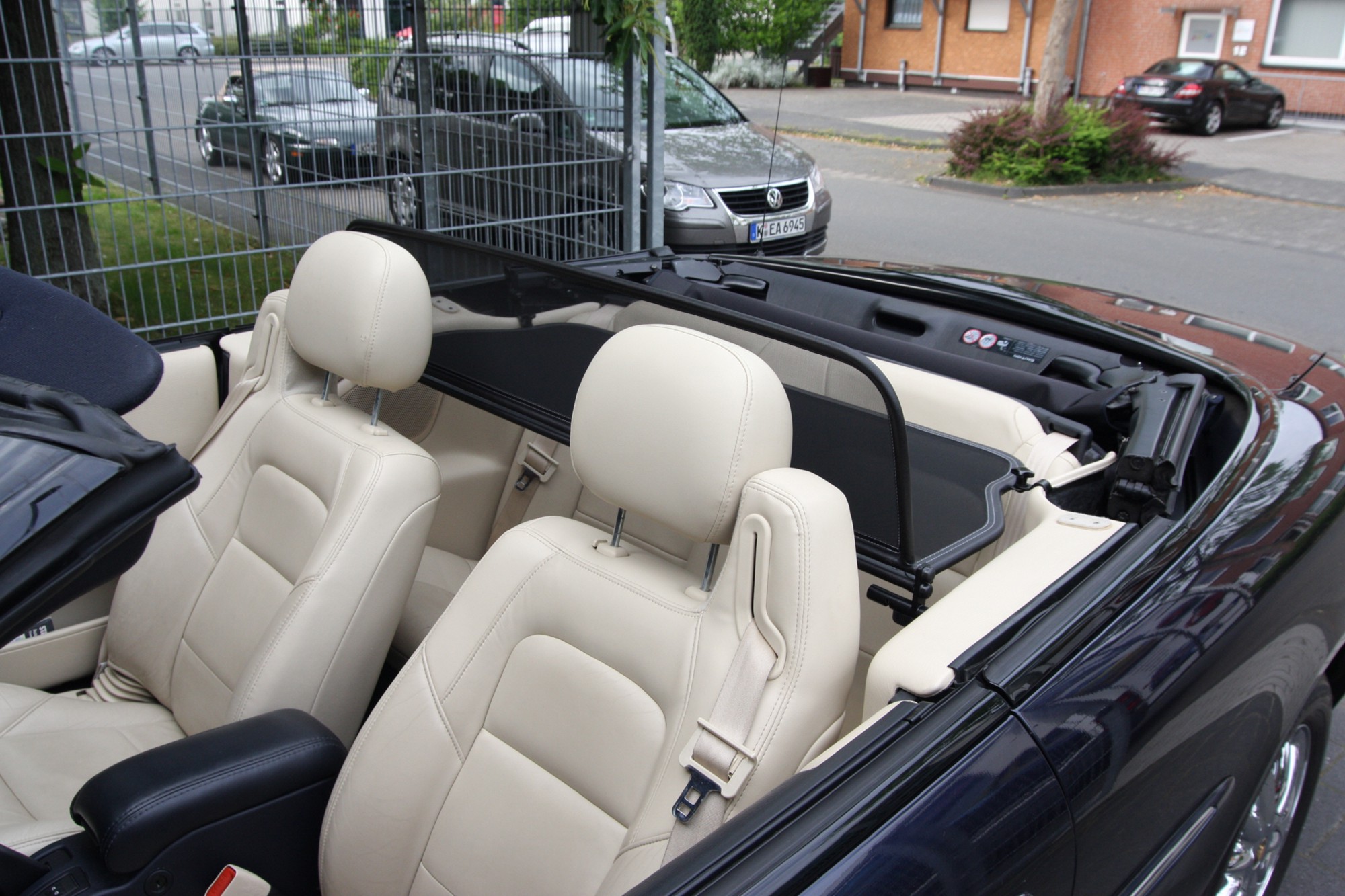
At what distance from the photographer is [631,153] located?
5656mm

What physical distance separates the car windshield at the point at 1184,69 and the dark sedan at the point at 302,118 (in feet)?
57.3

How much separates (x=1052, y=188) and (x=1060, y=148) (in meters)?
0.56

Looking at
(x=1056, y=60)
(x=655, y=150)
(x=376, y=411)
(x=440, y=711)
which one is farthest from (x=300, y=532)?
(x=1056, y=60)

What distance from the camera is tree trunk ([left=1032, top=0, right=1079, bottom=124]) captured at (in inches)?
572

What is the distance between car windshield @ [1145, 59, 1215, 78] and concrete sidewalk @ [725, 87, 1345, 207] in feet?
3.23

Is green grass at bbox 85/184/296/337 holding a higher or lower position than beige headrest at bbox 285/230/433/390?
lower

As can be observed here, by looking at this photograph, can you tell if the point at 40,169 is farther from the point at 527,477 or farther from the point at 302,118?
the point at 527,477

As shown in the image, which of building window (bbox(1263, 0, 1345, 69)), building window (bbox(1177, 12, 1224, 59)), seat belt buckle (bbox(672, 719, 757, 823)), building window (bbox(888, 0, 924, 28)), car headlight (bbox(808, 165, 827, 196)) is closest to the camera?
seat belt buckle (bbox(672, 719, 757, 823))

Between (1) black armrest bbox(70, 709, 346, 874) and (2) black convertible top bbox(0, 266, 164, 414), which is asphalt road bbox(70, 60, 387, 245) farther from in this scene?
(1) black armrest bbox(70, 709, 346, 874)

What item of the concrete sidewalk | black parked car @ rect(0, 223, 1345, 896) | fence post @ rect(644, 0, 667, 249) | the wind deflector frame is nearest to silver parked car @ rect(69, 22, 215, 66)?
fence post @ rect(644, 0, 667, 249)

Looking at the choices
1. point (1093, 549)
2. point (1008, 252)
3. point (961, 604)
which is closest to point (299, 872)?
point (961, 604)

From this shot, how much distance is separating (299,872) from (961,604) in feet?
4.09

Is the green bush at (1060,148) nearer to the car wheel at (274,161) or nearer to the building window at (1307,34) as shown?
→ the building window at (1307,34)

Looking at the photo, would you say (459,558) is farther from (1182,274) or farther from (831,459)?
(1182,274)
